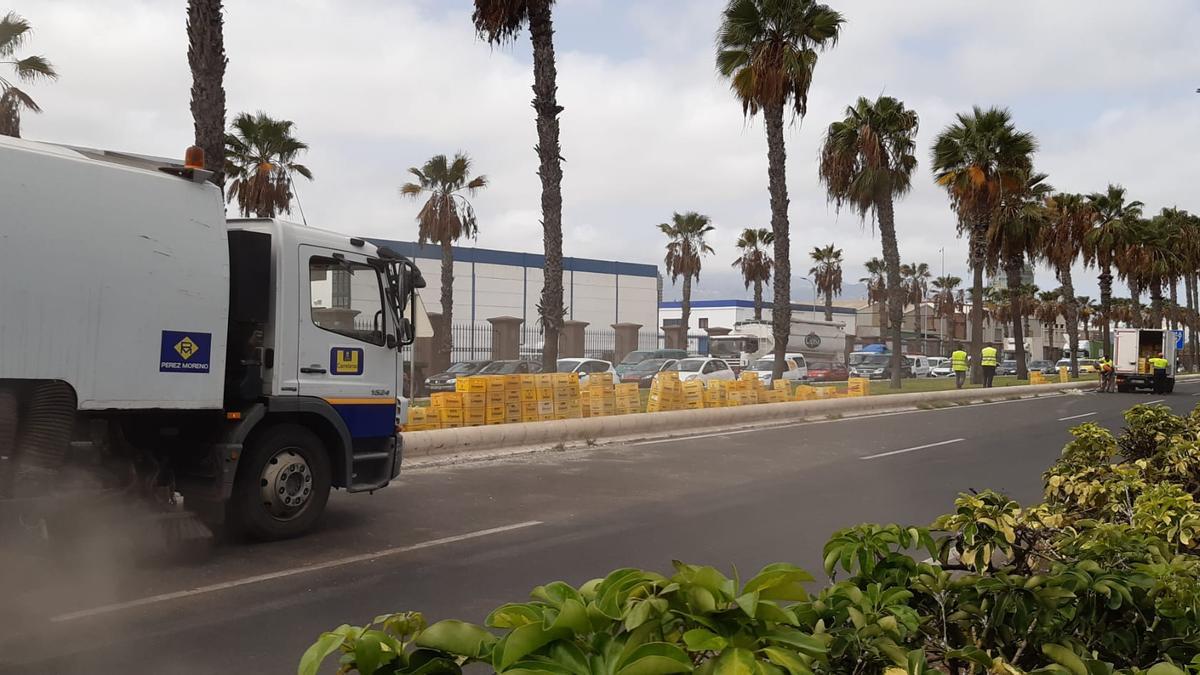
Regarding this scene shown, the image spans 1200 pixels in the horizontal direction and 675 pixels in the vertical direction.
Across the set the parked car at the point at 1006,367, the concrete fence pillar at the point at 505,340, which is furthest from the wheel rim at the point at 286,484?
the parked car at the point at 1006,367

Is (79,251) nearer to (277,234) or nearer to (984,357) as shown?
(277,234)

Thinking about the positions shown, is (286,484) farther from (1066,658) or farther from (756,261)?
(756,261)

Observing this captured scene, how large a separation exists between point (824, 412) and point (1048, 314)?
2848 inches

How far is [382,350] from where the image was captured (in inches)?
341

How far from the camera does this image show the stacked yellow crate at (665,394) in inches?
781

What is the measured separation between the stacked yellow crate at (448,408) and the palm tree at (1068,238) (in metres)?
39.2

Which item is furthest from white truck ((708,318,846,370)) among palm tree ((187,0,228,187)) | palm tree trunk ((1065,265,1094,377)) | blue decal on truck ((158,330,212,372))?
blue decal on truck ((158,330,212,372))

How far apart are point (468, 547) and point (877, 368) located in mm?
44440

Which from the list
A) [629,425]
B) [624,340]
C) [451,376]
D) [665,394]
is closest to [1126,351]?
[624,340]

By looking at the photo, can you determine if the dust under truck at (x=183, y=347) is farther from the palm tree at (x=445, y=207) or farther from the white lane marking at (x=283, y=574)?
the palm tree at (x=445, y=207)

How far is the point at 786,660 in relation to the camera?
1.40 meters

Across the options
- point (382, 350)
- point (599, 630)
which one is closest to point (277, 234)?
point (382, 350)

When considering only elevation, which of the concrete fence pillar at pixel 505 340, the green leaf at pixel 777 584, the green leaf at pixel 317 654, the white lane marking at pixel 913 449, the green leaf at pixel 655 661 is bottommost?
the white lane marking at pixel 913 449

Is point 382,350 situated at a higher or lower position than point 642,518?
higher
